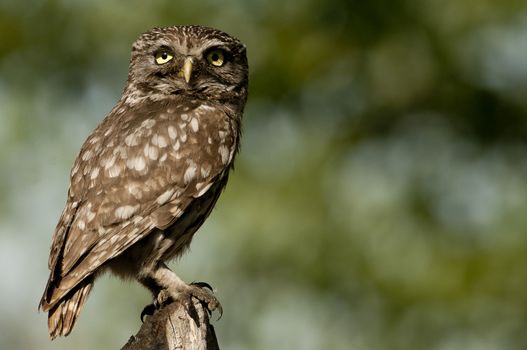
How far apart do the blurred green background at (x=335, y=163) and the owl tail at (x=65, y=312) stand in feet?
15.6

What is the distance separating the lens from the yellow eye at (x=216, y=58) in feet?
21.1

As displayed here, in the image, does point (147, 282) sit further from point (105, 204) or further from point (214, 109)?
point (214, 109)

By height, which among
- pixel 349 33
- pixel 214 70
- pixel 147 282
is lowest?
pixel 147 282

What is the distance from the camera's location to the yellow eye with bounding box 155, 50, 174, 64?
21.0 feet

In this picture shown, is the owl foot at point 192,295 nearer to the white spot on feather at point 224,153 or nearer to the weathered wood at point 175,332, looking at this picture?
the weathered wood at point 175,332

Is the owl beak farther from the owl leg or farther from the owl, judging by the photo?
the owl leg

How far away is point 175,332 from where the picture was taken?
4852 millimetres

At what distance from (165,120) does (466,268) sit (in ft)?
17.9

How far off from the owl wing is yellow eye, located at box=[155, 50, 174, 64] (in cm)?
Result: 31

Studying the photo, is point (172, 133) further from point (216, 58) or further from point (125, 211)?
point (216, 58)

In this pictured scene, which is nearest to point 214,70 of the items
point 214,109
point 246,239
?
point 214,109

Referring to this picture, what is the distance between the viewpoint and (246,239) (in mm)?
10914

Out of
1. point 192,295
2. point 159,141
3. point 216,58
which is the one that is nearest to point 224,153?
point 159,141

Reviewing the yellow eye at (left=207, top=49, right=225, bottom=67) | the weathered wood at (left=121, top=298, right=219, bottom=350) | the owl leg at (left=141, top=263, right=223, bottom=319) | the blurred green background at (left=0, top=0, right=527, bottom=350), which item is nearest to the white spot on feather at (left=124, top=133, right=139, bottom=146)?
the owl leg at (left=141, top=263, right=223, bottom=319)
